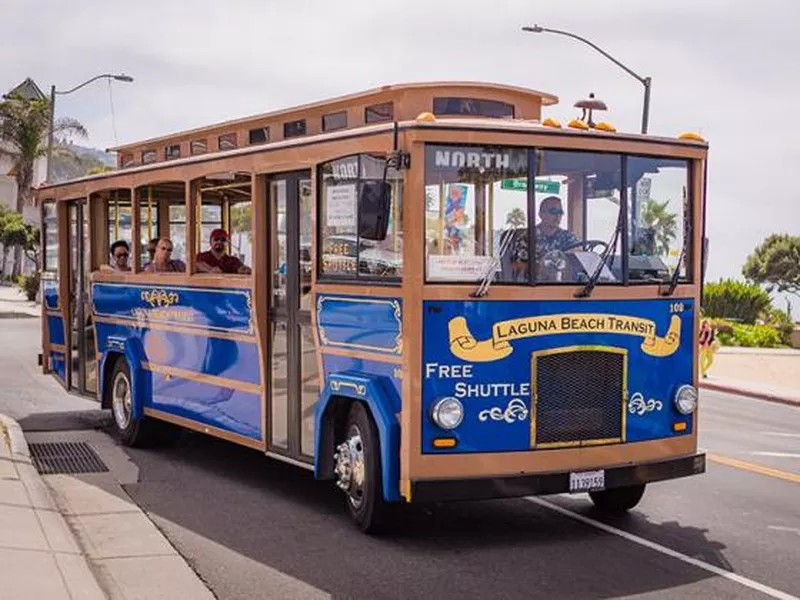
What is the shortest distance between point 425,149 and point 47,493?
4.05 meters

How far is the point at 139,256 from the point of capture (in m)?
11.8

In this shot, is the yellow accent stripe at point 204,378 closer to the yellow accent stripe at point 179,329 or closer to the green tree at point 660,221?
the yellow accent stripe at point 179,329

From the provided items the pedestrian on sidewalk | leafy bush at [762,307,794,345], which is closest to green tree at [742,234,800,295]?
leafy bush at [762,307,794,345]

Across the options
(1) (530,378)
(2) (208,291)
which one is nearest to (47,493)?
(2) (208,291)

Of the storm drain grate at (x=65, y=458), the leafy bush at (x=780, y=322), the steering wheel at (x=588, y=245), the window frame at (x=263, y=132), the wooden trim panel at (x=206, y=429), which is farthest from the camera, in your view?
the leafy bush at (x=780, y=322)

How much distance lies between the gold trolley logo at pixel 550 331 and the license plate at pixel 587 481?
3.12 feet

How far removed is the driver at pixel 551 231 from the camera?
7.84 m

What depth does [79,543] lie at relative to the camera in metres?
7.64

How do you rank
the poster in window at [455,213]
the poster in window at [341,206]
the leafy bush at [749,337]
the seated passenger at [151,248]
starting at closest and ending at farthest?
the poster in window at [455,213], the poster in window at [341,206], the seated passenger at [151,248], the leafy bush at [749,337]

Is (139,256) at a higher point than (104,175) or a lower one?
lower

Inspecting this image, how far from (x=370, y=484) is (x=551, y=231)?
213 cm

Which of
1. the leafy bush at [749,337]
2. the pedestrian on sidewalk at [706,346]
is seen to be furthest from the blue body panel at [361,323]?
the leafy bush at [749,337]

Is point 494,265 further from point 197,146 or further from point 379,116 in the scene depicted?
point 197,146

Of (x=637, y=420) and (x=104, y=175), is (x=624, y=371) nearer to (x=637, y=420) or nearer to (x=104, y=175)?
(x=637, y=420)
